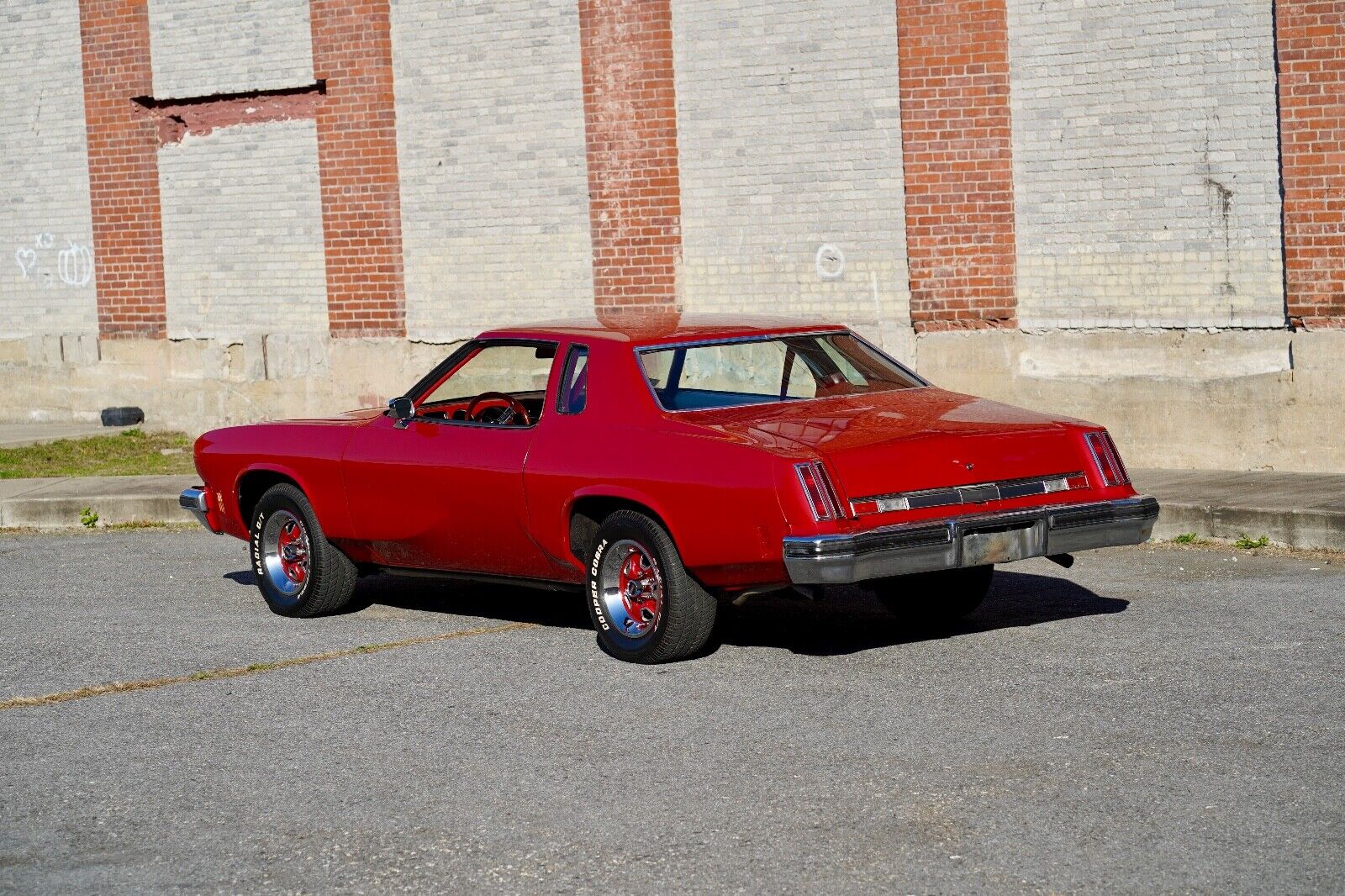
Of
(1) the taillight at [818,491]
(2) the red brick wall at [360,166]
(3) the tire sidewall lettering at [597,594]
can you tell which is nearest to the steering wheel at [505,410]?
(3) the tire sidewall lettering at [597,594]

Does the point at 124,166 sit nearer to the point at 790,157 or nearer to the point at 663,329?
the point at 790,157

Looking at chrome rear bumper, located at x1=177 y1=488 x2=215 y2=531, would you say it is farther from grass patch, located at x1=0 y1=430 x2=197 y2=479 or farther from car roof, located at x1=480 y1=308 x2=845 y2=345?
grass patch, located at x1=0 y1=430 x2=197 y2=479

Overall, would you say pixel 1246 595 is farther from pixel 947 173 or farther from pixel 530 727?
pixel 947 173

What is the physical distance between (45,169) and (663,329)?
12523mm

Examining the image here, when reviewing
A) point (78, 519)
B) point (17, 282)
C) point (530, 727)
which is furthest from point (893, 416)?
point (17, 282)

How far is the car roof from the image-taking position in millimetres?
8695

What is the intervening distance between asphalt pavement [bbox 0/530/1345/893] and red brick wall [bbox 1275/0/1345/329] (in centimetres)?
366

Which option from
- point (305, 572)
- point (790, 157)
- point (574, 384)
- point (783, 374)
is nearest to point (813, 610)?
point (783, 374)

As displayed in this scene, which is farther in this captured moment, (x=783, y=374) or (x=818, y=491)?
(x=783, y=374)

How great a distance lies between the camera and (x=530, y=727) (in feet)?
23.0

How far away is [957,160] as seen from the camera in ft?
47.7

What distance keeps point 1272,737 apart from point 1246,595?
10.2 feet

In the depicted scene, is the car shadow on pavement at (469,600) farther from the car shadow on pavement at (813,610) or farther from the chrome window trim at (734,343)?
the chrome window trim at (734,343)

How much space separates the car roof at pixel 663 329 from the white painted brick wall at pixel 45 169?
11.5m
